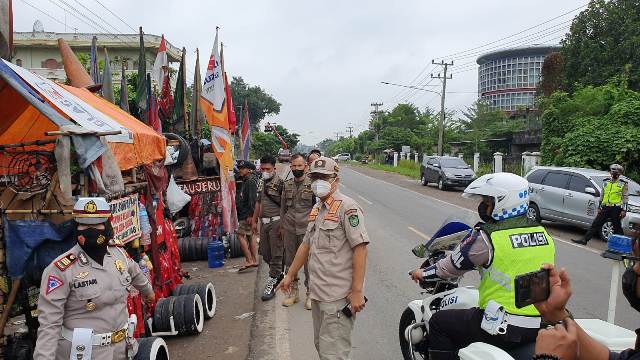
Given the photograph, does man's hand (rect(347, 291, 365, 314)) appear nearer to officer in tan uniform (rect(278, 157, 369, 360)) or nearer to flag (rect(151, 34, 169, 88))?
officer in tan uniform (rect(278, 157, 369, 360))

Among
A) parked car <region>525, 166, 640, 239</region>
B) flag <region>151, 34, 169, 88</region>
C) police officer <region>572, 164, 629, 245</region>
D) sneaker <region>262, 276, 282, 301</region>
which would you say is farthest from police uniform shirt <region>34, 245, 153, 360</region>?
police officer <region>572, 164, 629, 245</region>

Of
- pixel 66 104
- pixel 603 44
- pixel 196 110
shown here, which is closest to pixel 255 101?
pixel 603 44

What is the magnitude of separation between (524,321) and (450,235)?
105 centimetres

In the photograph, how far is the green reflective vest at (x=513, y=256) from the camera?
114 inches

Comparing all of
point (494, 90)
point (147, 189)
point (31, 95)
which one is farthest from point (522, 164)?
point (494, 90)

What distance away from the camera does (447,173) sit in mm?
23359

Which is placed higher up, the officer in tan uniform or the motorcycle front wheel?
the officer in tan uniform

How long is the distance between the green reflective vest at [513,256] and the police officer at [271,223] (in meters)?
4.15

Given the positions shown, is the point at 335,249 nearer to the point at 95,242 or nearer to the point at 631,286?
the point at 95,242

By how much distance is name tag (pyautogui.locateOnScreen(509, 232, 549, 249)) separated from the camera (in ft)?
9.61

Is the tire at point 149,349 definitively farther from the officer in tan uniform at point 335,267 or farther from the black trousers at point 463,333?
the black trousers at point 463,333

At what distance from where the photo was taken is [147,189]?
587cm

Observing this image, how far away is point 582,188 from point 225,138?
28.9 feet

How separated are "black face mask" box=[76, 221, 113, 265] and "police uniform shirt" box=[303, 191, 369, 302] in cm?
147
